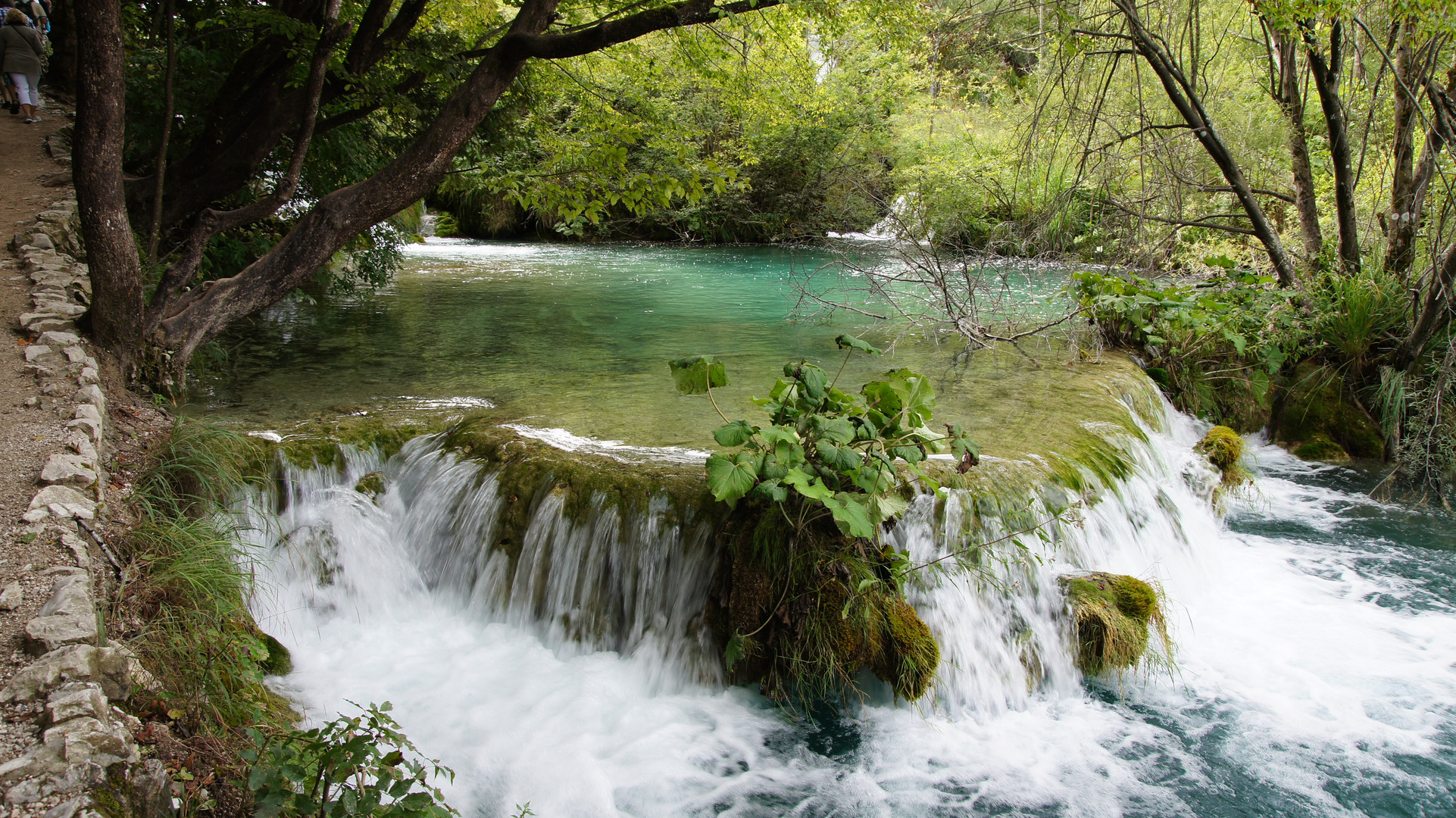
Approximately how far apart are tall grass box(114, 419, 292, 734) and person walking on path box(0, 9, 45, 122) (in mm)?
9514

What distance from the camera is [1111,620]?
15.4ft

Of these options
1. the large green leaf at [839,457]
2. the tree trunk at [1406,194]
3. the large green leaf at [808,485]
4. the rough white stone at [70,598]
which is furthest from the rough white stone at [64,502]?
the tree trunk at [1406,194]

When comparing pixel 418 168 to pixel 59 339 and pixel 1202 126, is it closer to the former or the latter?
pixel 59 339

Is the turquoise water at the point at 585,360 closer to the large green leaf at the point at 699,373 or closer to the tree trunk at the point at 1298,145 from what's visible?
the large green leaf at the point at 699,373

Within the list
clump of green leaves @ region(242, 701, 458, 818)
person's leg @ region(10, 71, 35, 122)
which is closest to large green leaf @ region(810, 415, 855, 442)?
clump of green leaves @ region(242, 701, 458, 818)

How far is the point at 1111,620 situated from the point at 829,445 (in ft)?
6.83

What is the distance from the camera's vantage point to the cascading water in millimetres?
4016

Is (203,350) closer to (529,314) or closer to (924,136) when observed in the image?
(529,314)

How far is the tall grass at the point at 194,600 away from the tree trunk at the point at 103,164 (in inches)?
47.1

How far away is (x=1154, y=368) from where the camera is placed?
8.75 m

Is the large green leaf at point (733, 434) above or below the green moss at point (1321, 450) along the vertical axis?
above

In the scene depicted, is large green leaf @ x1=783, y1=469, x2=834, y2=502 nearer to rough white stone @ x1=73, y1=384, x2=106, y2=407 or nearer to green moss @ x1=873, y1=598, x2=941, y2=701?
green moss @ x1=873, y1=598, x2=941, y2=701

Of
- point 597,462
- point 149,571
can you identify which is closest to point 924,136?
point 597,462

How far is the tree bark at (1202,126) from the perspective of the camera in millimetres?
7102
